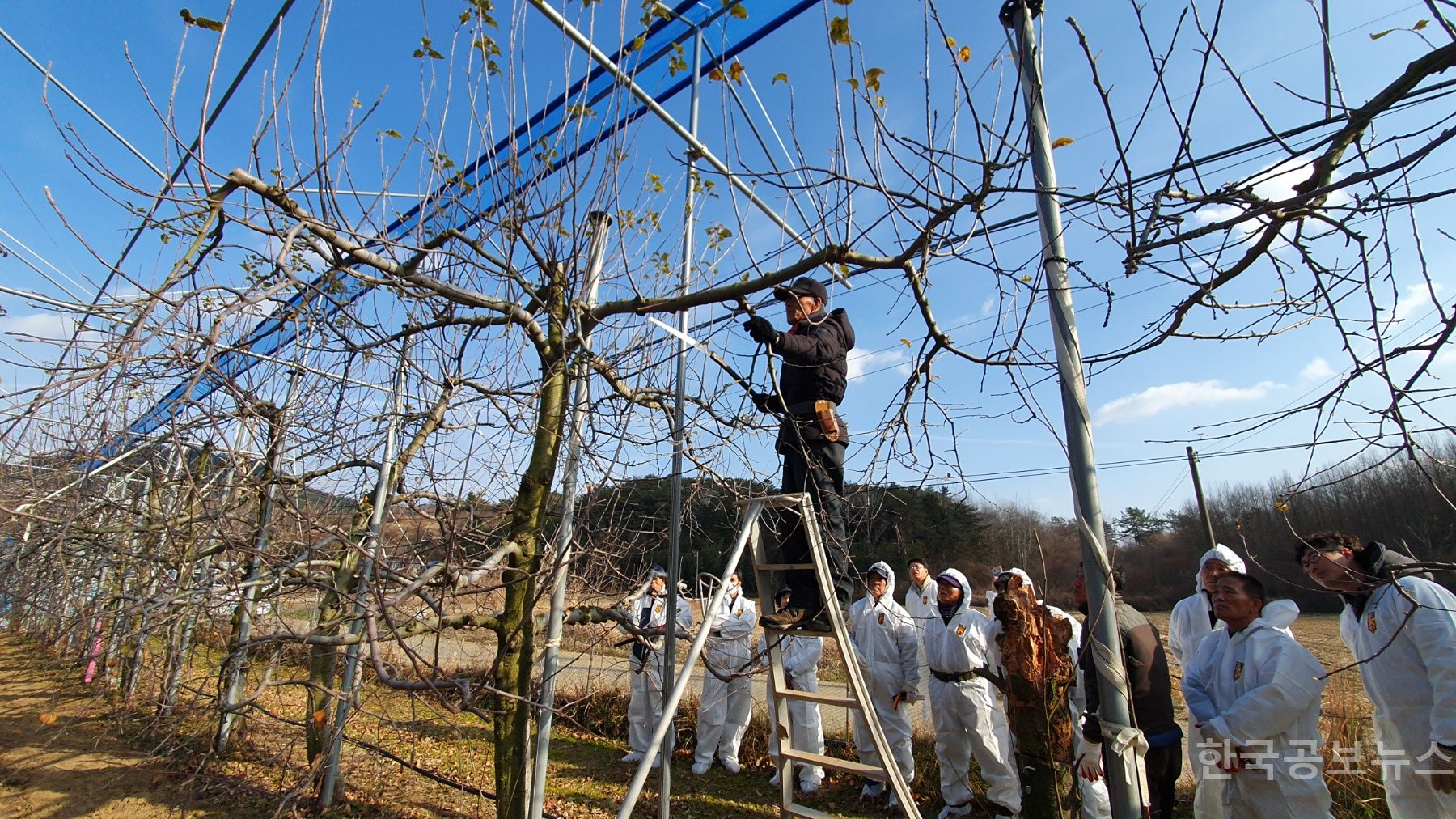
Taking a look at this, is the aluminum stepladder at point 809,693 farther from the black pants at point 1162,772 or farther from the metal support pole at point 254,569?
the metal support pole at point 254,569

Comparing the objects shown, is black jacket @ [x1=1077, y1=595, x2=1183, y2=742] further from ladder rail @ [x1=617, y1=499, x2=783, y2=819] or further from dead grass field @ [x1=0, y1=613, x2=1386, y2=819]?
ladder rail @ [x1=617, y1=499, x2=783, y2=819]

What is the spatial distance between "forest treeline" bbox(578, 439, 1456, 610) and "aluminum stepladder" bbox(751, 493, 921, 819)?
0.31m

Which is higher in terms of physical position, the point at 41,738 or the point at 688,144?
the point at 688,144

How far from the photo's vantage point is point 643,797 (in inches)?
207

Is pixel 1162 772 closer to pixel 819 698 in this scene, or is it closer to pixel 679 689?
pixel 819 698

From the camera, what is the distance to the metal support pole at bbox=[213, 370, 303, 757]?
2.50 metres

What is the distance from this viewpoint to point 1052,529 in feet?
18.2

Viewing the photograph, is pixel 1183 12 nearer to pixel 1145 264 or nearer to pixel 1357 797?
pixel 1145 264

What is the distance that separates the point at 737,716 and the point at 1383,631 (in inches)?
201

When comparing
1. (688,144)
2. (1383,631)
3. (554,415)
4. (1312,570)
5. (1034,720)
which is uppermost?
(688,144)

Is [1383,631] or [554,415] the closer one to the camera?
[554,415]

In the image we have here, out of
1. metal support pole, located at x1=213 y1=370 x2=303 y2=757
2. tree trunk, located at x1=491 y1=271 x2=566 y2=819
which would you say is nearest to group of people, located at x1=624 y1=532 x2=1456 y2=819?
tree trunk, located at x1=491 y1=271 x2=566 y2=819

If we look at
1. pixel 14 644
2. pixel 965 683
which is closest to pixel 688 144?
pixel 965 683

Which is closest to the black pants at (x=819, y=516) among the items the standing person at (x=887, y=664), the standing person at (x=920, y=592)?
the standing person at (x=887, y=664)
